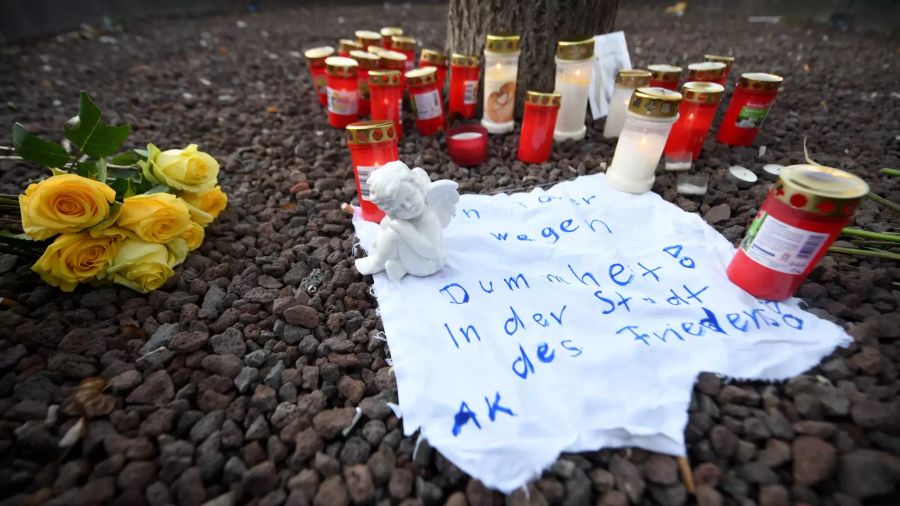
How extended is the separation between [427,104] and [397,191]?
1.13 m

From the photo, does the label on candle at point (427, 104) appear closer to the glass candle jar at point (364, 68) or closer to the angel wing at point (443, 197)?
the glass candle jar at point (364, 68)

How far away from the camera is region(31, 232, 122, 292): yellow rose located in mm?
1129

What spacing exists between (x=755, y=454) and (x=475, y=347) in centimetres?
65

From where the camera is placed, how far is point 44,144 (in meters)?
1.19

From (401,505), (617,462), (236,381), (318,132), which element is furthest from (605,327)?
(318,132)

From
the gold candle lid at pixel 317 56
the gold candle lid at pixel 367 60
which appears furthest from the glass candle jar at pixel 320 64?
the gold candle lid at pixel 367 60

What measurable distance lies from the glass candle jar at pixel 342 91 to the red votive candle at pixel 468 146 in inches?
23.1

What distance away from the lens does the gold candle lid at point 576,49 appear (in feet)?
6.12

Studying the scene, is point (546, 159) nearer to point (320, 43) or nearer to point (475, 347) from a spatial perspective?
point (475, 347)

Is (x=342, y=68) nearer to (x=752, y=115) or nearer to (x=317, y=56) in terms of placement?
(x=317, y=56)

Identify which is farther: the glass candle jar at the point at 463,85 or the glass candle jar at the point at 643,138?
the glass candle jar at the point at 463,85

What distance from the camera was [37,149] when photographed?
3.91 ft

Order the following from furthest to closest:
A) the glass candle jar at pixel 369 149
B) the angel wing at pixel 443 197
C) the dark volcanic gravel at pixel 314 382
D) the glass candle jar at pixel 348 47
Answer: the glass candle jar at pixel 348 47 → the glass candle jar at pixel 369 149 → the angel wing at pixel 443 197 → the dark volcanic gravel at pixel 314 382

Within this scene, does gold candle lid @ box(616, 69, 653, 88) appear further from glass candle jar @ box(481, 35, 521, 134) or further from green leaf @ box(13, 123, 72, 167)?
green leaf @ box(13, 123, 72, 167)
